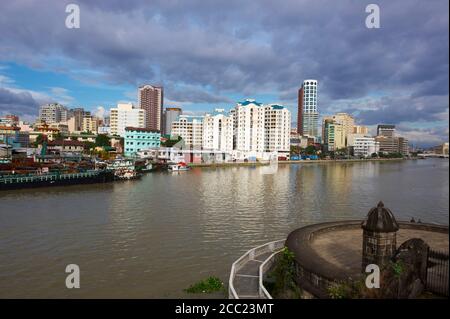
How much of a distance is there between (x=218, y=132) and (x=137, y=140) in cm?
3172

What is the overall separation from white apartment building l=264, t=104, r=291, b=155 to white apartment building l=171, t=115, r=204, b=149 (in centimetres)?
2529

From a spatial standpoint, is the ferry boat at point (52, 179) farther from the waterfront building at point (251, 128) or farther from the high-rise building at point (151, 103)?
the high-rise building at point (151, 103)

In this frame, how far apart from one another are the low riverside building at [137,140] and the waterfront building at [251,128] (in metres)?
33.9

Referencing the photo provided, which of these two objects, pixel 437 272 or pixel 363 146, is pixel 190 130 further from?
pixel 437 272

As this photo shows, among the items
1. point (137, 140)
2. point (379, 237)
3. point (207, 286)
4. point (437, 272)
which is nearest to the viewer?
point (437, 272)

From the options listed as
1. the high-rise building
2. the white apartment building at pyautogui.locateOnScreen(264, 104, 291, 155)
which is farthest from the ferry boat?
the high-rise building

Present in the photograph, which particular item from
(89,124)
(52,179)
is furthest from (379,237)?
(89,124)

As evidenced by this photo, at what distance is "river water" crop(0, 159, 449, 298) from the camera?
13.9 meters

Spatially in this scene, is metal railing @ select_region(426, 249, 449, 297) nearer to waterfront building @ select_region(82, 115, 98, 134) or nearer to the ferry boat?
the ferry boat

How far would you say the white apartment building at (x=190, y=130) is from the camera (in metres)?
128

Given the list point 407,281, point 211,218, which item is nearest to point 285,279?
point 407,281

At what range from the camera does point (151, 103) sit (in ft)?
640
